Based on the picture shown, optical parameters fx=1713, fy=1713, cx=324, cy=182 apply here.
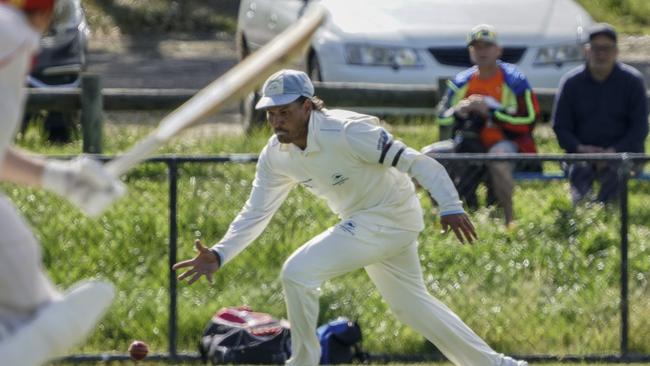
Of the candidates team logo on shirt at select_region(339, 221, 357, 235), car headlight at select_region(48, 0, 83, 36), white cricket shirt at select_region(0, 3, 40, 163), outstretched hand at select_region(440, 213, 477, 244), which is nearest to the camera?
white cricket shirt at select_region(0, 3, 40, 163)

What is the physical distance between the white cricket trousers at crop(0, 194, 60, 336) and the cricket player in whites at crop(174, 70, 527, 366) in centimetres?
264

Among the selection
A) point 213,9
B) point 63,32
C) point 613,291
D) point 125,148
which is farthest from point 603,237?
point 213,9

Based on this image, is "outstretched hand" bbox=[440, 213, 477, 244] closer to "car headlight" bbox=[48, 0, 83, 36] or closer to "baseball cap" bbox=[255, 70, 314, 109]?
"baseball cap" bbox=[255, 70, 314, 109]

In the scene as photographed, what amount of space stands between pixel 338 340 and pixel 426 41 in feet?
17.1

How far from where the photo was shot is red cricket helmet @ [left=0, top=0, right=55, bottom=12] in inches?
195

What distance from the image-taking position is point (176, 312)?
30.8 ft

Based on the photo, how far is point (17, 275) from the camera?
5.14 metres

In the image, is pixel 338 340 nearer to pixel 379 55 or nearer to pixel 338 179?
pixel 338 179

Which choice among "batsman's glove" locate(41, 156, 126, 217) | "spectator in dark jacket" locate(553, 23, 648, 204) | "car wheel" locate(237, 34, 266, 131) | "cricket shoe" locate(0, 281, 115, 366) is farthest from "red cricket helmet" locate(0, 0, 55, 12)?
"car wheel" locate(237, 34, 266, 131)

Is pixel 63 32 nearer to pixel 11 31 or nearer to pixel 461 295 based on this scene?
pixel 461 295

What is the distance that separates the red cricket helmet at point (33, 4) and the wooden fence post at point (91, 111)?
268 inches

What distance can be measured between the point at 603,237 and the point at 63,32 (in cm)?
642

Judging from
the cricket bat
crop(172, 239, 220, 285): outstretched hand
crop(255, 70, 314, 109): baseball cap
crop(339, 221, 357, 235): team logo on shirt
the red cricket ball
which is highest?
the cricket bat

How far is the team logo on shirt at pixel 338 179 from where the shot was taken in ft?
26.0
